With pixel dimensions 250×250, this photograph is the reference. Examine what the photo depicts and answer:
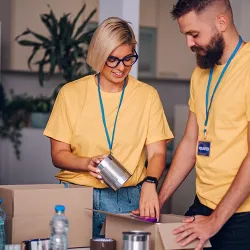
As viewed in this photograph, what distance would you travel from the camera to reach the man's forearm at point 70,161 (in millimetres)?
2348

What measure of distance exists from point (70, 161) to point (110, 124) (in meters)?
0.21

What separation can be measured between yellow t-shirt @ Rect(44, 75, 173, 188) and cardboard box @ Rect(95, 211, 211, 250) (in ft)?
1.11

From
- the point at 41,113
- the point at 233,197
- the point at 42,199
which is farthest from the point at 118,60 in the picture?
the point at 41,113

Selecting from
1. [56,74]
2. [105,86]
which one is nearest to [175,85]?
[56,74]

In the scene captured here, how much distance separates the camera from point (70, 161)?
2393 millimetres

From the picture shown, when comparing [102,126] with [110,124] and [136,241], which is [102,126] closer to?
[110,124]

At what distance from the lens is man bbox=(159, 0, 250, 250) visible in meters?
2.06

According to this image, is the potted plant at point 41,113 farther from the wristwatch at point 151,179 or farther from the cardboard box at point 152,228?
the cardboard box at point 152,228

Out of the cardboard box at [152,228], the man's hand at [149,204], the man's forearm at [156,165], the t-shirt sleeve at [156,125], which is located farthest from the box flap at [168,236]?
the t-shirt sleeve at [156,125]

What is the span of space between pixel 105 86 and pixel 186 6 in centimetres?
49

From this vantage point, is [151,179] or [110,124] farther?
[110,124]

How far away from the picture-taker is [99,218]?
94.0 inches

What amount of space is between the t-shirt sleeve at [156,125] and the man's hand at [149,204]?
27 cm

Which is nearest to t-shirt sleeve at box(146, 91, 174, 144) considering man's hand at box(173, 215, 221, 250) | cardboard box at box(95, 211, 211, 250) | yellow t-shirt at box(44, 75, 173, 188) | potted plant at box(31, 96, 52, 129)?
yellow t-shirt at box(44, 75, 173, 188)
